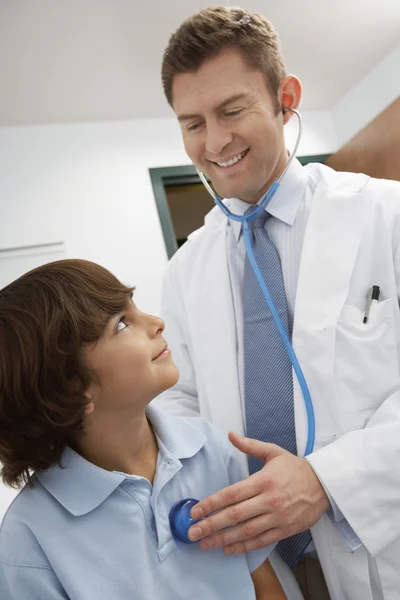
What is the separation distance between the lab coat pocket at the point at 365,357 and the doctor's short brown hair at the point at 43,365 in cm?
49

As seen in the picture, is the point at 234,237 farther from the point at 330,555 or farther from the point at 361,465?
the point at 330,555

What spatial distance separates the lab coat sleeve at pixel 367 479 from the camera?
33.3 inches

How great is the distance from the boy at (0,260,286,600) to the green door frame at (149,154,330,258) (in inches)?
72.0

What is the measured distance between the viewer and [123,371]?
84 cm

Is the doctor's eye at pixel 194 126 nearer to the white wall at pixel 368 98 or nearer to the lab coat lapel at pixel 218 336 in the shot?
the lab coat lapel at pixel 218 336

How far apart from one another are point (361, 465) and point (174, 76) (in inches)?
38.6

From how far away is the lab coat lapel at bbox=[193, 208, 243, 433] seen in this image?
109 centimetres

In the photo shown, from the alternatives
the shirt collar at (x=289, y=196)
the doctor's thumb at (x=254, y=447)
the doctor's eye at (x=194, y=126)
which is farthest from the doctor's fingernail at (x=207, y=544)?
the doctor's eye at (x=194, y=126)

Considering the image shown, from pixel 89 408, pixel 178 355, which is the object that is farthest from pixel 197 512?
pixel 178 355

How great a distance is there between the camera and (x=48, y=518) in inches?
29.9

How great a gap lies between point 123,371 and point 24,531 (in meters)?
0.29

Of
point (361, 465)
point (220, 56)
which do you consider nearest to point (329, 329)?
point (361, 465)

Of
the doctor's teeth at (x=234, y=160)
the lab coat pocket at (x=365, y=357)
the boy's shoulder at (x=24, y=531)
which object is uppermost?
the doctor's teeth at (x=234, y=160)

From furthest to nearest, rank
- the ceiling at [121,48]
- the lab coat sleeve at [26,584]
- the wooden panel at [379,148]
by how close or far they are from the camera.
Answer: the wooden panel at [379,148], the ceiling at [121,48], the lab coat sleeve at [26,584]
